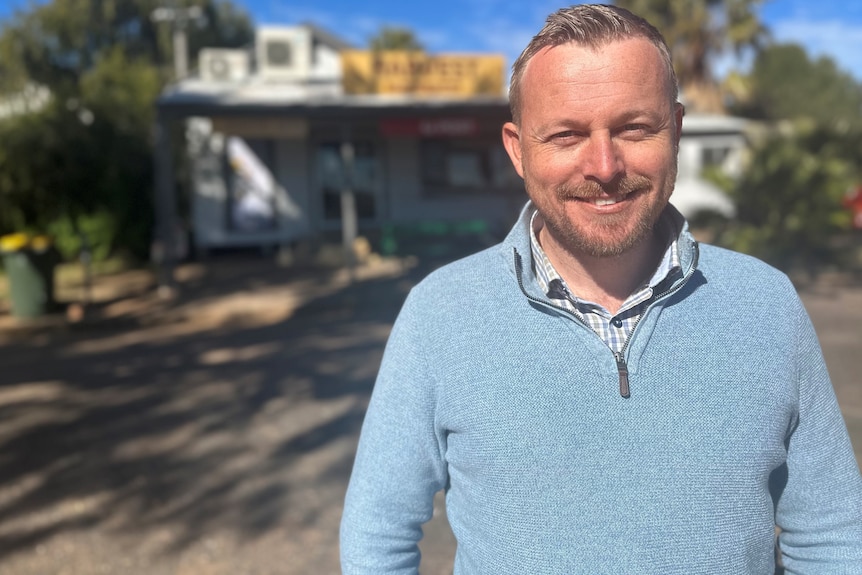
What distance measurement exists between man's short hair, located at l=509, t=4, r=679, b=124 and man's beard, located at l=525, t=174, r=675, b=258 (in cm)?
21

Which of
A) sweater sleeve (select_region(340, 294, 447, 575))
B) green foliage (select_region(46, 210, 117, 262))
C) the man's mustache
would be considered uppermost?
the man's mustache

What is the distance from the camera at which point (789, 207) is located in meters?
13.3

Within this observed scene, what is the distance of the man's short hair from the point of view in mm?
1546

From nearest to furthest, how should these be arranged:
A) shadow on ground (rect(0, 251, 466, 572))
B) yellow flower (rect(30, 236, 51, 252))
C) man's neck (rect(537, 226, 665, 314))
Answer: man's neck (rect(537, 226, 665, 314)), shadow on ground (rect(0, 251, 466, 572)), yellow flower (rect(30, 236, 51, 252))

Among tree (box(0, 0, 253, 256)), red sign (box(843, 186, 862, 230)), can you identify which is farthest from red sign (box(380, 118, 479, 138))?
red sign (box(843, 186, 862, 230))

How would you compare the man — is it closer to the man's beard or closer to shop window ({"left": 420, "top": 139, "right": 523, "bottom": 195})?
the man's beard

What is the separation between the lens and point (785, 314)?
5.30 feet

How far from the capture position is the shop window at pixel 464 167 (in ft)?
59.0

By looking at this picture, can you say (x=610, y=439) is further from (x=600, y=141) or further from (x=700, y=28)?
(x=700, y=28)

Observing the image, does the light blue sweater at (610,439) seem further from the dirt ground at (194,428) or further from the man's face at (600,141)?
the dirt ground at (194,428)

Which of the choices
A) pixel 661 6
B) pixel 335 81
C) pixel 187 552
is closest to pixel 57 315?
pixel 187 552

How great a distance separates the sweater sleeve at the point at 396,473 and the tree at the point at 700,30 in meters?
23.8

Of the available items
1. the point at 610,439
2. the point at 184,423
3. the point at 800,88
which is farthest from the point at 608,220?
the point at 800,88

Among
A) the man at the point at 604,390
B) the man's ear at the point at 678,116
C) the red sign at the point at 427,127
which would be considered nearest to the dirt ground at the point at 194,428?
the man at the point at 604,390
